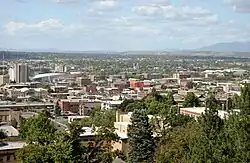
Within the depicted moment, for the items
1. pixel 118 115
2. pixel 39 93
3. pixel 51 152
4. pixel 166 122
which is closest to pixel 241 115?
pixel 51 152

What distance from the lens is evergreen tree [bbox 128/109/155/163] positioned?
23.5 metres

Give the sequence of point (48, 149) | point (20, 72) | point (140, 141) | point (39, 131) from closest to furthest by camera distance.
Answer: point (48, 149), point (39, 131), point (140, 141), point (20, 72)

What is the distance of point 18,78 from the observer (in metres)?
104

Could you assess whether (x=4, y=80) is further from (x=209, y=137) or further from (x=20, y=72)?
(x=209, y=137)

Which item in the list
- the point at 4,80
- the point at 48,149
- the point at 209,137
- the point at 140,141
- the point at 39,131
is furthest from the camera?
the point at 4,80

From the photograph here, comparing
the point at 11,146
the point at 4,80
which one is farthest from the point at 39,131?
the point at 4,80

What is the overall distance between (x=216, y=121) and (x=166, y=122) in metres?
12.8

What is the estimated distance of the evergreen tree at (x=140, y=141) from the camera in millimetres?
23459

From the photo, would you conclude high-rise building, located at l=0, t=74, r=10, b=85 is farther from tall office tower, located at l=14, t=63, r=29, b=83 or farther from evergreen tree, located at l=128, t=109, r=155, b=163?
evergreen tree, located at l=128, t=109, r=155, b=163

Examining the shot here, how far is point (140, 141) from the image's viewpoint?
24.0 metres

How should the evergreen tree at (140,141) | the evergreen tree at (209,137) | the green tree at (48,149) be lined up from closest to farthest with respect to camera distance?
the evergreen tree at (209,137), the green tree at (48,149), the evergreen tree at (140,141)

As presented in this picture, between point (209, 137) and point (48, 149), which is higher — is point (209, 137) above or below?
above

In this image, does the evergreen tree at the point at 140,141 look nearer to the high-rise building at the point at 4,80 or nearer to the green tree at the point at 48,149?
the green tree at the point at 48,149

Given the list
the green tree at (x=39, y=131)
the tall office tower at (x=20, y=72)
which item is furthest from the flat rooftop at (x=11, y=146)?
the tall office tower at (x=20, y=72)
